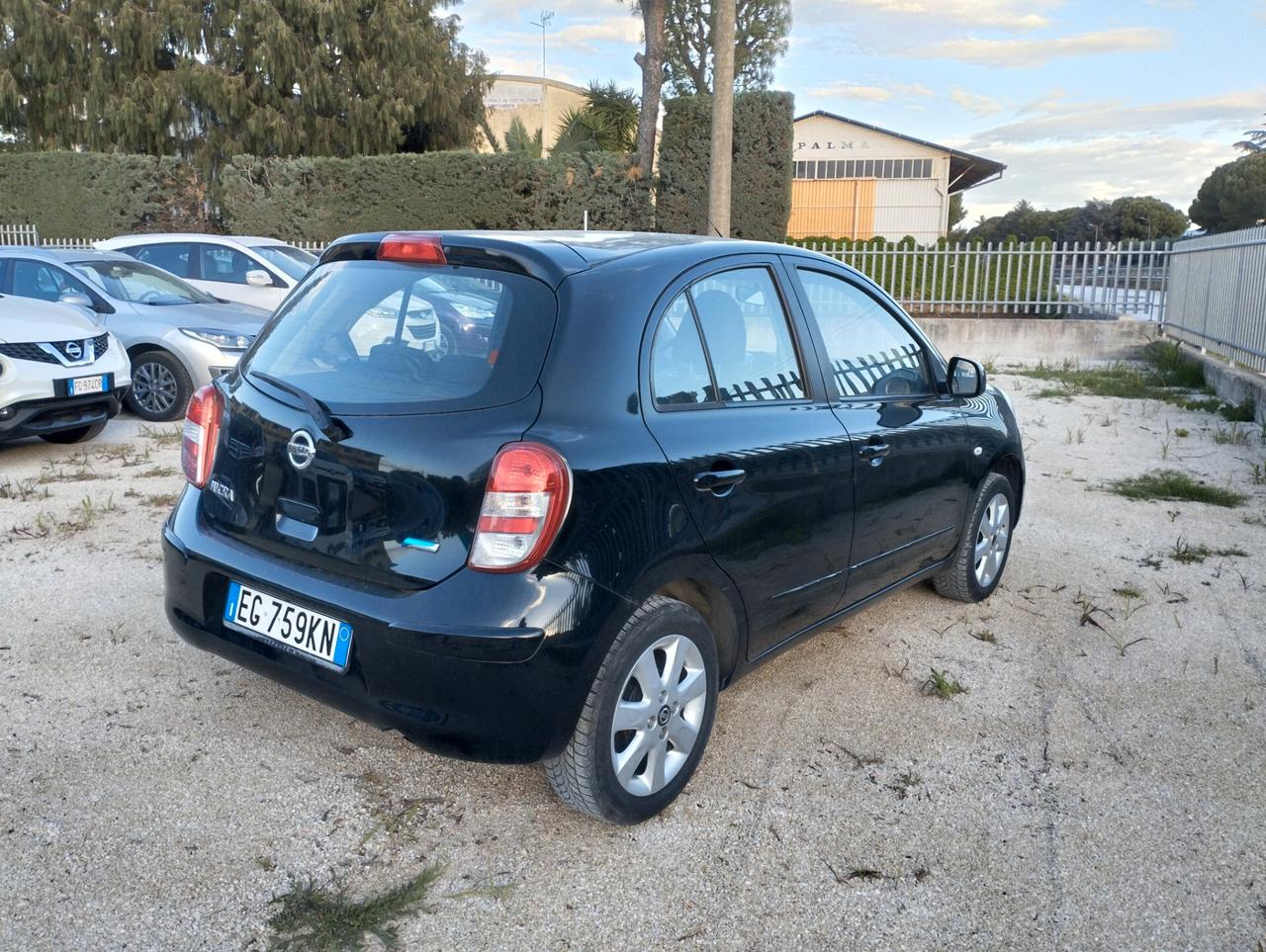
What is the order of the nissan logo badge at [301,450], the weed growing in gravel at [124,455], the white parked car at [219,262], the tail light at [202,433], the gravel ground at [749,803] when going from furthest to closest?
the white parked car at [219,262] < the weed growing in gravel at [124,455] < the tail light at [202,433] < the nissan logo badge at [301,450] < the gravel ground at [749,803]

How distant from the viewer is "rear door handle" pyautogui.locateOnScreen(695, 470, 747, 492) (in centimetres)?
304

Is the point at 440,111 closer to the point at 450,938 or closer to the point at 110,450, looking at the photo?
the point at 110,450

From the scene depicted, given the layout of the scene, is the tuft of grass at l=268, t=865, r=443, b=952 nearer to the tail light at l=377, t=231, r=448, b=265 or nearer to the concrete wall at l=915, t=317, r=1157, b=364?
the tail light at l=377, t=231, r=448, b=265

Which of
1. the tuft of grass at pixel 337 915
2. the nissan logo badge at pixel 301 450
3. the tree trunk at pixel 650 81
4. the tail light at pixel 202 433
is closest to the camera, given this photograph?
the tuft of grass at pixel 337 915

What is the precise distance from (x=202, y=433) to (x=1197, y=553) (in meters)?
5.10

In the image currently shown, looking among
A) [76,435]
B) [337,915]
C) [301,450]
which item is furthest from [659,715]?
[76,435]

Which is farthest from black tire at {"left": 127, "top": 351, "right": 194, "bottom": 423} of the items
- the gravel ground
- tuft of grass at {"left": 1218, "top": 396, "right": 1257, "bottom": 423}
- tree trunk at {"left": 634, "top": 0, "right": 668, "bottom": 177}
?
tree trunk at {"left": 634, "top": 0, "right": 668, "bottom": 177}

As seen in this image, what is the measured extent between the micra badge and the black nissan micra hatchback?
0.8 inches

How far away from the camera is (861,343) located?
4055 mm

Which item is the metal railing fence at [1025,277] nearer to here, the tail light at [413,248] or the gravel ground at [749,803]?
the gravel ground at [749,803]

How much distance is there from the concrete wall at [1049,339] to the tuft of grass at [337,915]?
15421 mm

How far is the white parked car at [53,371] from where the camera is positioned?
723 centimetres

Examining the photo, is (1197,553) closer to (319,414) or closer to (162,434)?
(319,414)

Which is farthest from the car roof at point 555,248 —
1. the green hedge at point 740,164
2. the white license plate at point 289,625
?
the green hedge at point 740,164
